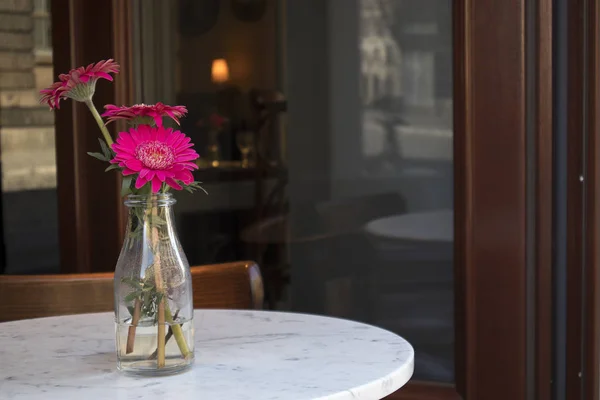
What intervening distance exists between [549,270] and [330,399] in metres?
0.88

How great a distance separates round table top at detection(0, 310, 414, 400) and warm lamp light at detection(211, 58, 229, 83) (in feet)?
2.35

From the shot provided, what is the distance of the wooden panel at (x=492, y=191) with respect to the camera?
68.2 inches

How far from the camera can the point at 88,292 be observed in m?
1.63

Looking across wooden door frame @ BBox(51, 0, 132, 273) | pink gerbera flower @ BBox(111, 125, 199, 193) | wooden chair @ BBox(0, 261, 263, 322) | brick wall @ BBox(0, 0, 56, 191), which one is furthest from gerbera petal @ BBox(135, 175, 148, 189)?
brick wall @ BBox(0, 0, 56, 191)

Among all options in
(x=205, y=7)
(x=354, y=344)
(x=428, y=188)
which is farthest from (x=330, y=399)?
(x=205, y=7)

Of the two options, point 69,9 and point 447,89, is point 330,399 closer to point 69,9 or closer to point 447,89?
point 447,89

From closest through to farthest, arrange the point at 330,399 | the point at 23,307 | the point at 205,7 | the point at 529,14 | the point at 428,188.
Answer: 1. the point at 330,399
2. the point at 23,307
3. the point at 529,14
4. the point at 428,188
5. the point at 205,7

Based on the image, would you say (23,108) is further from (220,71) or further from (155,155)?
(155,155)

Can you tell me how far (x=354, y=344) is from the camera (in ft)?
4.01

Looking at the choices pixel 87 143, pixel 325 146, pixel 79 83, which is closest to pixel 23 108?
pixel 87 143

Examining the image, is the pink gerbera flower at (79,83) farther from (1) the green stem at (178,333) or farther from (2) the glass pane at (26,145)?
(2) the glass pane at (26,145)

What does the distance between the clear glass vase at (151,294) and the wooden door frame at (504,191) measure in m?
0.82

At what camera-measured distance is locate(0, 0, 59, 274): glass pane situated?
2.22 meters

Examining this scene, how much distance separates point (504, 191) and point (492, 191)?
0.9 inches
